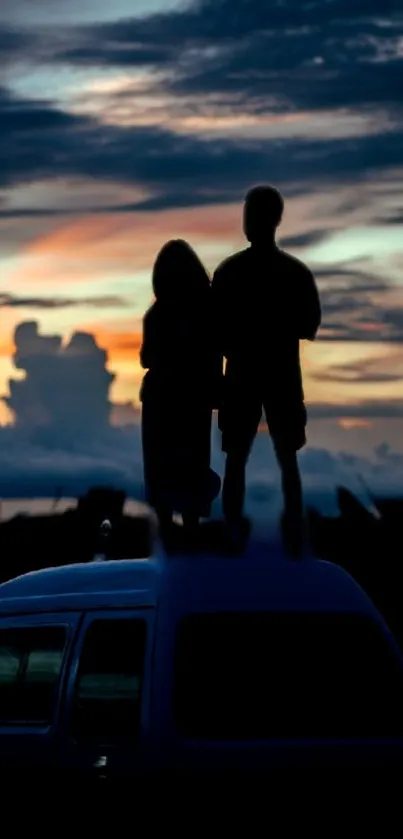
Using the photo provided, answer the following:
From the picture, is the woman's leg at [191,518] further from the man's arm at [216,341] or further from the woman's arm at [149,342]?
the woman's arm at [149,342]

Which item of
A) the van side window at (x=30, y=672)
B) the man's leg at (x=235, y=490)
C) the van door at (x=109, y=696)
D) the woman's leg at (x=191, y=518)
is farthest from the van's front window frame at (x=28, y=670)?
the man's leg at (x=235, y=490)

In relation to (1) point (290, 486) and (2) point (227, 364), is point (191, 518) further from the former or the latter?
(2) point (227, 364)

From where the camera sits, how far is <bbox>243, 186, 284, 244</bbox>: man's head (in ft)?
33.9

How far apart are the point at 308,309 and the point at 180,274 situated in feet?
1.93

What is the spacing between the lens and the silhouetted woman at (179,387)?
1035 centimetres

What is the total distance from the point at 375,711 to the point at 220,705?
55 cm

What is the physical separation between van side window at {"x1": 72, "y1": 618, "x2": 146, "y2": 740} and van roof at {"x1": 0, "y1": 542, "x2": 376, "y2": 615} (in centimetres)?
11

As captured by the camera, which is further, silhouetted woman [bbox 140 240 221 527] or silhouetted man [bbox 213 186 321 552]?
silhouetted woman [bbox 140 240 221 527]

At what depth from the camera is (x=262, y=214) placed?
407 inches

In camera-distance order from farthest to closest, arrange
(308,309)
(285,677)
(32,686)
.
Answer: (308,309), (32,686), (285,677)

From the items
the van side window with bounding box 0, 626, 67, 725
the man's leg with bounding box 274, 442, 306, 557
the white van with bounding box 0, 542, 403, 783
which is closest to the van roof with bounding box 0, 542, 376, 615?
the white van with bounding box 0, 542, 403, 783

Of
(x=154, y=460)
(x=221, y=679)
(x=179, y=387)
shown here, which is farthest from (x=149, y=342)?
(x=221, y=679)

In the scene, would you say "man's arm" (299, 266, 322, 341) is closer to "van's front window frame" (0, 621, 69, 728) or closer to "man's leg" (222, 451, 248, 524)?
"man's leg" (222, 451, 248, 524)

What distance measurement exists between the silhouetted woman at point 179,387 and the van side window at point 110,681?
5.77 feet
